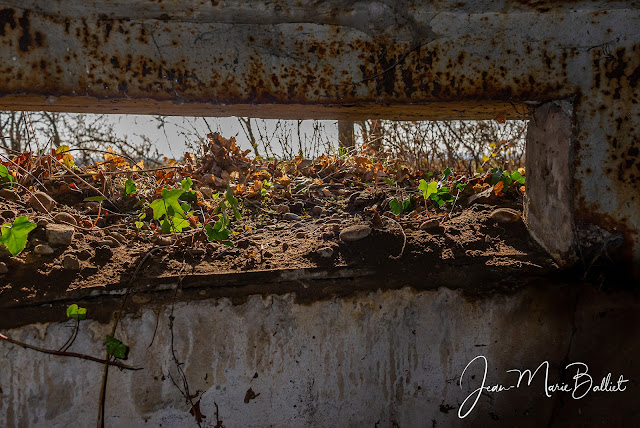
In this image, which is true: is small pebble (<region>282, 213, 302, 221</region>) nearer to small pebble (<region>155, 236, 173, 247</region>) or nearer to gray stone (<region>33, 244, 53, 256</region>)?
small pebble (<region>155, 236, 173, 247</region>)

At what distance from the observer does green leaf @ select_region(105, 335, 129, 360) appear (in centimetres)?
152

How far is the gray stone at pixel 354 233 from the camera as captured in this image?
5.98ft

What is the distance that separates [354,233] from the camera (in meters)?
1.83

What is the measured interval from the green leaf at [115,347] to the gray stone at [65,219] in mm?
629

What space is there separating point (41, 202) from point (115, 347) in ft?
2.95

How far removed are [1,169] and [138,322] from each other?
109 centimetres

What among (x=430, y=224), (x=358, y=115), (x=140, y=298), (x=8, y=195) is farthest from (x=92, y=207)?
(x=430, y=224)

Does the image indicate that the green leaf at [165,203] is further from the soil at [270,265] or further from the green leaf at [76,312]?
the green leaf at [76,312]

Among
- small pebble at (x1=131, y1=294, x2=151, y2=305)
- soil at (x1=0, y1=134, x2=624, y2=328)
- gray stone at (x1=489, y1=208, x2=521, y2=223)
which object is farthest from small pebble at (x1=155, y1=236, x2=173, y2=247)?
gray stone at (x1=489, y1=208, x2=521, y2=223)

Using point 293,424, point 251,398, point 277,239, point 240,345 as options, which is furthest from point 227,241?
point 293,424

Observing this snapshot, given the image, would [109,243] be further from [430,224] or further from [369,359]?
[430,224]

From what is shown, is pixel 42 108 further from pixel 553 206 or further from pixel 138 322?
pixel 553 206

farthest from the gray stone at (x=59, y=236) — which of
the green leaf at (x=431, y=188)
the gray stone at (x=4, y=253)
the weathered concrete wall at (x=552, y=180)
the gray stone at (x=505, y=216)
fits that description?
the weathered concrete wall at (x=552, y=180)
